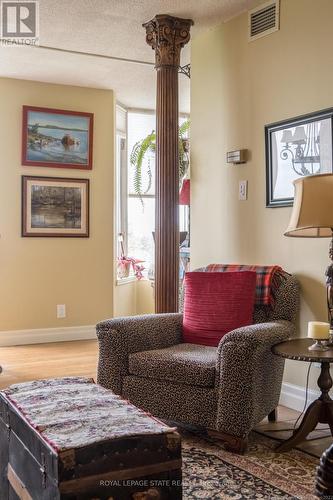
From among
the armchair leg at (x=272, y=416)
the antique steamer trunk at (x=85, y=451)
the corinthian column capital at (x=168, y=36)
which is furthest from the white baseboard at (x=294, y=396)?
the corinthian column capital at (x=168, y=36)

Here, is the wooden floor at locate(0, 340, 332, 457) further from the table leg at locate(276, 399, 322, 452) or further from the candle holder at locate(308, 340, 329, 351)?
the candle holder at locate(308, 340, 329, 351)

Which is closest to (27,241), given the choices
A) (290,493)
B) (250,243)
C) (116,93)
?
(116,93)

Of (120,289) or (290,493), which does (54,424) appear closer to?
(290,493)

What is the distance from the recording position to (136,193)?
646cm

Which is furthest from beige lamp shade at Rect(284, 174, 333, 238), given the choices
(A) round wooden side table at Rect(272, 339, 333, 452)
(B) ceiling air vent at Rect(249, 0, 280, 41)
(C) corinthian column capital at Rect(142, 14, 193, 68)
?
(C) corinthian column capital at Rect(142, 14, 193, 68)

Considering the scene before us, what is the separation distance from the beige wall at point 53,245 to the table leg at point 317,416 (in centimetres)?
340

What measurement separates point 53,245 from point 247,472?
364 cm

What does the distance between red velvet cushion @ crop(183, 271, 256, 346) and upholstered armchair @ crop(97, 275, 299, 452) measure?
9 centimetres

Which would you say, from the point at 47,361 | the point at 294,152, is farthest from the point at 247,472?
the point at 47,361

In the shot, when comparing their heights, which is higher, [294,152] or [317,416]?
[294,152]

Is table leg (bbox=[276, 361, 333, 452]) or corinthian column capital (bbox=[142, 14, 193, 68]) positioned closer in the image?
table leg (bbox=[276, 361, 333, 452])

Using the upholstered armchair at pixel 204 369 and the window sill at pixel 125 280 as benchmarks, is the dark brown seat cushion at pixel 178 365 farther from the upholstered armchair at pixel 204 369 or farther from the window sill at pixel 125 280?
the window sill at pixel 125 280

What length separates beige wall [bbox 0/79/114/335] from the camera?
18.1 ft

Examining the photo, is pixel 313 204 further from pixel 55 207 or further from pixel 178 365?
pixel 55 207
